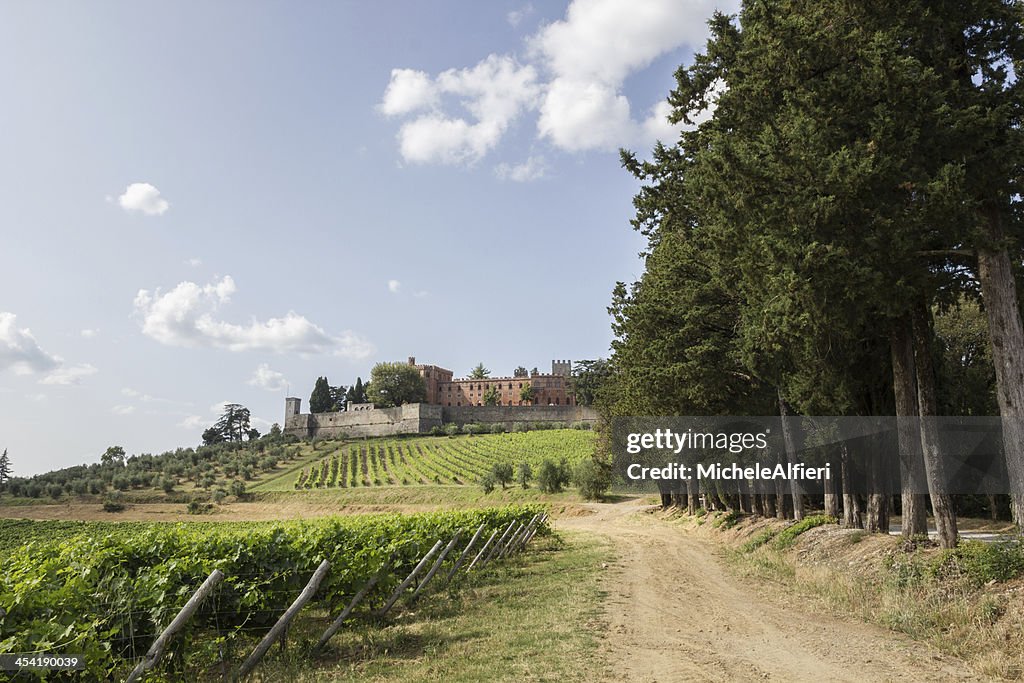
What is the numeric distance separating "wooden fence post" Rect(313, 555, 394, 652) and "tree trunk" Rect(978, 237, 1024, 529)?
410 inches

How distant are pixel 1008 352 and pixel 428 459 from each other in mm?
85124

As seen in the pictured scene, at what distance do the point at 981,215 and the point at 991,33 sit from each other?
11.9 feet

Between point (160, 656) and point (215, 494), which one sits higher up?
point (160, 656)

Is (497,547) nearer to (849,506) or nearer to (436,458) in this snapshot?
(849,506)

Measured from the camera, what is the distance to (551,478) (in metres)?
57.6

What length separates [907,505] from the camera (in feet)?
42.6

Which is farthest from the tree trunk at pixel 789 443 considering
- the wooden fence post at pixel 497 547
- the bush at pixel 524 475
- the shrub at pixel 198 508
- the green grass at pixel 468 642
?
the shrub at pixel 198 508

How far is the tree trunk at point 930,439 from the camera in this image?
1152 centimetres

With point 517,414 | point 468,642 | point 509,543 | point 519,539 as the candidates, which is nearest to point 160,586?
point 468,642

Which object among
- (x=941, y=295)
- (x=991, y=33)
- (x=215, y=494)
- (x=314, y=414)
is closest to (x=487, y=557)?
(x=941, y=295)

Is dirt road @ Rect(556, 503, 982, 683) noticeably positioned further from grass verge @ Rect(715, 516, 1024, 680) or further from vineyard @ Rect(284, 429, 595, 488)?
vineyard @ Rect(284, 429, 595, 488)

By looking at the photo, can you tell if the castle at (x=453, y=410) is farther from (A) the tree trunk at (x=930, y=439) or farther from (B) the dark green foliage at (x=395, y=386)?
(A) the tree trunk at (x=930, y=439)

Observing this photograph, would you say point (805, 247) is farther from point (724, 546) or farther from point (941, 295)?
point (724, 546)

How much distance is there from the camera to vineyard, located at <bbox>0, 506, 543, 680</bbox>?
534 cm
